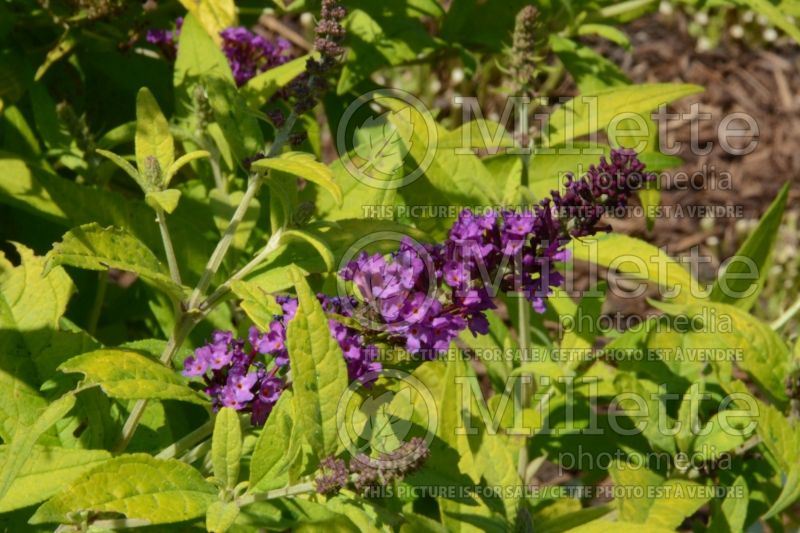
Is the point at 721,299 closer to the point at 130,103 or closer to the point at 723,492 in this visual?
the point at 723,492

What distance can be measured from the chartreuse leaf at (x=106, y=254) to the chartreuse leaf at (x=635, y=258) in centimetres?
110

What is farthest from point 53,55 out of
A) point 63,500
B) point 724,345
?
point 724,345

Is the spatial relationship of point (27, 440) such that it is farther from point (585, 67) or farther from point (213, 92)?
point (585, 67)

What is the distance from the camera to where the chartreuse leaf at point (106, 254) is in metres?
1.65

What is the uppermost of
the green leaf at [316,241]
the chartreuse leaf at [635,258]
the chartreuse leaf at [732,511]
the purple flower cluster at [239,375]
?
the green leaf at [316,241]

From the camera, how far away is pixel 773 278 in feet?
16.8

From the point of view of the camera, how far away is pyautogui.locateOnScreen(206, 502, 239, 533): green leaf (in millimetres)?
1584

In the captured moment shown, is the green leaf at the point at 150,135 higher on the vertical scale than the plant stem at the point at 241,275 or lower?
higher

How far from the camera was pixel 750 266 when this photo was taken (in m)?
2.81

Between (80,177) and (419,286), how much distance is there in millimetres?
1406

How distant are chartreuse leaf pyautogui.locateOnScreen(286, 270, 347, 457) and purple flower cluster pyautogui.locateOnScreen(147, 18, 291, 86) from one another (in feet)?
4.29

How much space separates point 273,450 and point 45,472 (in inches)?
18.2

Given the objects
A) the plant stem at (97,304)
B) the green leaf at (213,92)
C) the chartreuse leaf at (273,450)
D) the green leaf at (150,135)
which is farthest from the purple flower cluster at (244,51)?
the chartreuse leaf at (273,450)

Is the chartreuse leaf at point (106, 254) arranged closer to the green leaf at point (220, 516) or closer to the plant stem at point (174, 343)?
the plant stem at point (174, 343)
